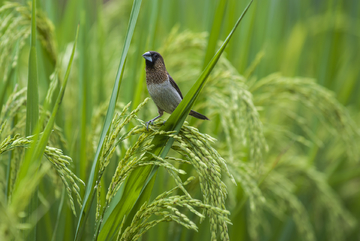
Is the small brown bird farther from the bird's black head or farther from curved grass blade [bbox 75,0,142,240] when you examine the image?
curved grass blade [bbox 75,0,142,240]

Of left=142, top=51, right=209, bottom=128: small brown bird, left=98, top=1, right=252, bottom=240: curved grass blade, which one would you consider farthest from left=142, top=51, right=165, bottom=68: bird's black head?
left=98, top=1, right=252, bottom=240: curved grass blade

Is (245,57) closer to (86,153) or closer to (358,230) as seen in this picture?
(86,153)

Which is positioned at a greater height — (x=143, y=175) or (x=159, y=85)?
(x=159, y=85)

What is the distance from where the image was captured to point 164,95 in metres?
0.98

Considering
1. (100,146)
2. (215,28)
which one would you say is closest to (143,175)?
(100,146)

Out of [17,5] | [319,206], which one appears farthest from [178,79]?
[319,206]

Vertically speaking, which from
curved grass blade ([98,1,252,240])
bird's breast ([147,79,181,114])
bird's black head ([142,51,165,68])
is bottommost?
curved grass blade ([98,1,252,240])

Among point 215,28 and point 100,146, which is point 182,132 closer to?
point 100,146

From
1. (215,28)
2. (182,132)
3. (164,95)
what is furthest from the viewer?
(215,28)

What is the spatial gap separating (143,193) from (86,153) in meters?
0.43

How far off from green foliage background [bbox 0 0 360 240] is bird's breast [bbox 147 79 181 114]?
130mm

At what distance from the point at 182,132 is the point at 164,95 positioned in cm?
26

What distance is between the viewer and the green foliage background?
0.71m

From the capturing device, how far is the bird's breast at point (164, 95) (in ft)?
3.22
